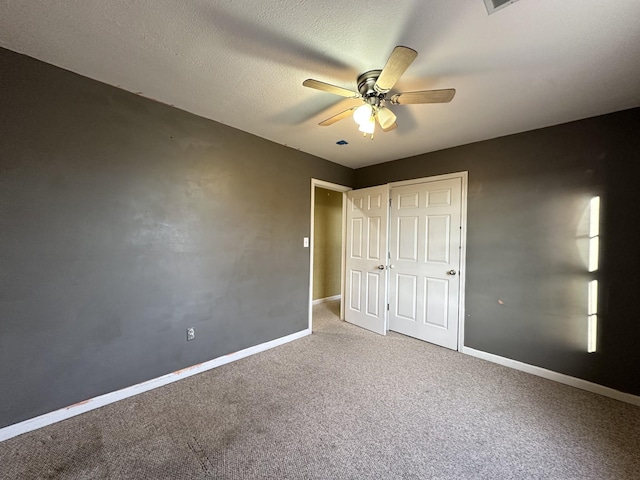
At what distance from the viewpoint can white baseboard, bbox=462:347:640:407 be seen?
217 centimetres

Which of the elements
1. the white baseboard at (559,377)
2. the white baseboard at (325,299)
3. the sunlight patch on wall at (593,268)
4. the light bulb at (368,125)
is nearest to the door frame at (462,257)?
the white baseboard at (559,377)

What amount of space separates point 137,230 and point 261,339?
1745mm

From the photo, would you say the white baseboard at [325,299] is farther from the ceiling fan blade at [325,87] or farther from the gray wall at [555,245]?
the ceiling fan blade at [325,87]

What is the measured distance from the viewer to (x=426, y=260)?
11.0 ft

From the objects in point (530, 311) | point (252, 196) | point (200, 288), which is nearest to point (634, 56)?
point (530, 311)

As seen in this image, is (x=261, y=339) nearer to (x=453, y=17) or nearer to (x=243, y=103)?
(x=243, y=103)

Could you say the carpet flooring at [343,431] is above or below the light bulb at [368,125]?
below

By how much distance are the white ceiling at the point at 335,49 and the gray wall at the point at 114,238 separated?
30cm

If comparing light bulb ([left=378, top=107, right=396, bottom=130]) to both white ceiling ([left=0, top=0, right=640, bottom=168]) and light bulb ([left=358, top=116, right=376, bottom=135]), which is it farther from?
white ceiling ([left=0, top=0, right=640, bottom=168])

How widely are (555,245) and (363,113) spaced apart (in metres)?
2.34

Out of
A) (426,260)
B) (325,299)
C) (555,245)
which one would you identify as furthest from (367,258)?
(555,245)

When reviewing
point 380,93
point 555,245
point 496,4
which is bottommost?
point 555,245

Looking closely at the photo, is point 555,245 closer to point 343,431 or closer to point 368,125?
point 368,125

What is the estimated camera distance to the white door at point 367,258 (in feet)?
11.9
